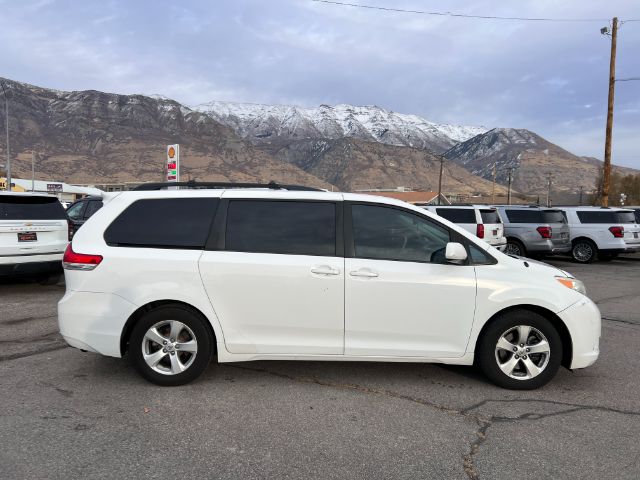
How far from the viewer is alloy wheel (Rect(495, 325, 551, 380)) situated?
443cm

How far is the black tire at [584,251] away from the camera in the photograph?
611 inches

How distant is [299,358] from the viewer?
14.6 feet

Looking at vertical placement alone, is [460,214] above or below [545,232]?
above

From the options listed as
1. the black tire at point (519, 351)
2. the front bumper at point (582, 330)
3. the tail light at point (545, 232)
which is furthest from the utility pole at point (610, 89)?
the black tire at point (519, 351)

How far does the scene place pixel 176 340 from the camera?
14.4ft

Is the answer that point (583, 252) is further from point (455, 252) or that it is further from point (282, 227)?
point (282, 227)

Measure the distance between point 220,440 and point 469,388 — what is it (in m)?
2.22

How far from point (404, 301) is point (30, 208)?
6919 mm

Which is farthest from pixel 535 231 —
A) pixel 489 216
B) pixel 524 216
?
pixel 489 216

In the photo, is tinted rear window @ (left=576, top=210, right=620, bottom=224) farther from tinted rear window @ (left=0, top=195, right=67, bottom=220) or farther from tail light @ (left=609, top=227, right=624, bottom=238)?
tinted rear window @ (left=0, top=195, right=67, bottom=220)

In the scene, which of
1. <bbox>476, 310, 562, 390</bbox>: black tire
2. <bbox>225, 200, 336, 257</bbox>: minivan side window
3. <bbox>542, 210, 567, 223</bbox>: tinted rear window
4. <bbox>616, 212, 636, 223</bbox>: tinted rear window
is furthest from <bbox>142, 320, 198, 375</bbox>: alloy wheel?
<bbox>616, 212, 636, 223</bbox>: tinted rear window

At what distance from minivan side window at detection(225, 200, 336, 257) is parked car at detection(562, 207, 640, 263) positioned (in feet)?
44.3

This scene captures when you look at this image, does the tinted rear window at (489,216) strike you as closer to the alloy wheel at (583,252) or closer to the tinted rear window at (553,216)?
the tinted rear window at (553,216)

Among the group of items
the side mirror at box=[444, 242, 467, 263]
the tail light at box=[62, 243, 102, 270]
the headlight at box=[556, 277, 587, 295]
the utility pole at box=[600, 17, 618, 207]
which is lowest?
the headlight at box=[556, 277, 587, 295]
